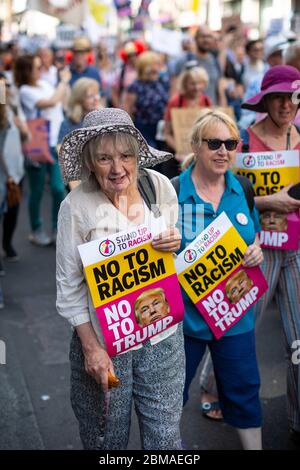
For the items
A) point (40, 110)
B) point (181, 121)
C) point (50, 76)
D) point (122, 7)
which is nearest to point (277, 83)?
point (181, 121)

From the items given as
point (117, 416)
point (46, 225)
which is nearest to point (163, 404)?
point (117, 416)

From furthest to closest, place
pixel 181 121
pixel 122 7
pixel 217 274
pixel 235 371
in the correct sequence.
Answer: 1. pixel 122 7
2. pixel 181 121
3. pixel 235 371
4. pixel 217 274

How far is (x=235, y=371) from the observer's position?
3.30 meters

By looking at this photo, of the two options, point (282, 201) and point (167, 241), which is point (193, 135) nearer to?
point (282, 201)

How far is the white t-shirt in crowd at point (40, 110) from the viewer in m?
8.01

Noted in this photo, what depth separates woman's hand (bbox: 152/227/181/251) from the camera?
2.66 meters

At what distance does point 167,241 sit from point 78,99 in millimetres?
3629

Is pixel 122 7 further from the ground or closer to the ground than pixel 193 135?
further from the ground

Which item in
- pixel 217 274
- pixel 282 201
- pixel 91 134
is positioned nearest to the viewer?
pixel 91 134

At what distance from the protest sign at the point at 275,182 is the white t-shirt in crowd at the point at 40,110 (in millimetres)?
4735

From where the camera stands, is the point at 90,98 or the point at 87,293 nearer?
the point at 87,293

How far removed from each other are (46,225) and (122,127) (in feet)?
20.9

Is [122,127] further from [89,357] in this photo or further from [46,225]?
[46,225]

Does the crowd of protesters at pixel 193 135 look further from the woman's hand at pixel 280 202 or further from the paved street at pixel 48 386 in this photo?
the paved street at pixel 48 386
